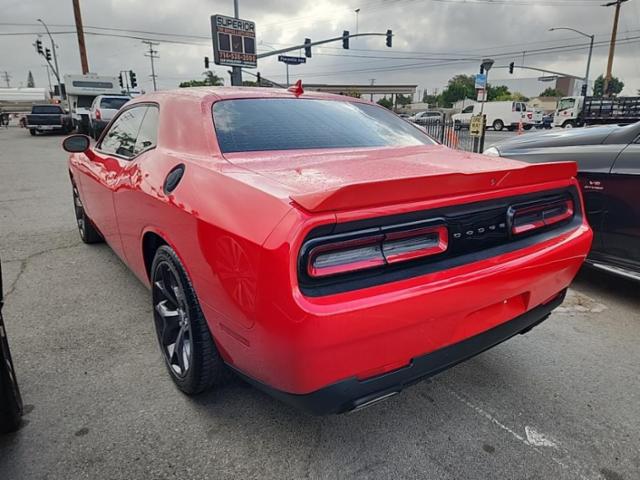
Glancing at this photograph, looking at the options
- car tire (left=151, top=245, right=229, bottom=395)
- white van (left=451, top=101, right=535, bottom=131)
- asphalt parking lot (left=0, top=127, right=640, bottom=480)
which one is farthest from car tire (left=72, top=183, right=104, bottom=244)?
white van (left=451, top=101, right=535, bottom=131)

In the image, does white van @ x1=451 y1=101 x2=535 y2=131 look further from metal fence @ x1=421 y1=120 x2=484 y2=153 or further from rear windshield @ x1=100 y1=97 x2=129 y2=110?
rear windshield @ x1=100 y1=97 x2=129 y2=110

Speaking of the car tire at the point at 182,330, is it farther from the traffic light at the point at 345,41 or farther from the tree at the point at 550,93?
the tree at the point at 550,93

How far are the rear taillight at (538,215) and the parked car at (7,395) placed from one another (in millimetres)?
2207

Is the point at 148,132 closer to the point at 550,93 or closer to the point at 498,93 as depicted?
the point at 498,93

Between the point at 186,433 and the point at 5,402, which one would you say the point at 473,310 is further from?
the point at 5,402

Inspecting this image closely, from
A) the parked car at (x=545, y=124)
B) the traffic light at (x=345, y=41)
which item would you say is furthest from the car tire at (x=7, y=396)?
the parked car at (x=545, y=124)

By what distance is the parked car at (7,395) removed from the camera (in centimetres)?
184

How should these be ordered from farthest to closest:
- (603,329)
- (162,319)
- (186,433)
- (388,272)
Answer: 1. (603,329)
2. (162,319)
3. (186,433)
4. (388,272)

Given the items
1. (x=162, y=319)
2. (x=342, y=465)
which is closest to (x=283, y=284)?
(x=342, y=465)

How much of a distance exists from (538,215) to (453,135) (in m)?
9.28

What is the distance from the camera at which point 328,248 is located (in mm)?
1471

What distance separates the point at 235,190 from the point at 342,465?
121 centimetres

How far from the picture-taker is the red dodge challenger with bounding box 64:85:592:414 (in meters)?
1.44

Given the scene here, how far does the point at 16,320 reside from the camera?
309 cm
